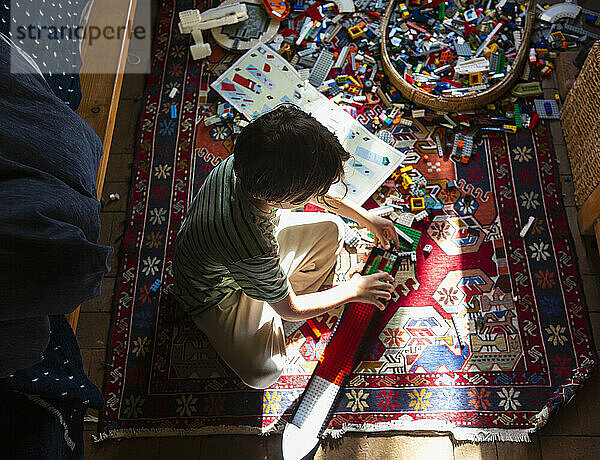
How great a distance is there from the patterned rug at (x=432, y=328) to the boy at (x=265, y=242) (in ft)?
0.55

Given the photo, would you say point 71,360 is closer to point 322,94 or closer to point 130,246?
point 130,246

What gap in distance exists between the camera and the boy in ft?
3.70

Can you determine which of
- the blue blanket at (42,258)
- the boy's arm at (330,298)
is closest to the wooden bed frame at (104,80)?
the blue blanket at (42,258)

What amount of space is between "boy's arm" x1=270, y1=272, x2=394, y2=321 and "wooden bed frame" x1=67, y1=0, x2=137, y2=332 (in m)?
0.61

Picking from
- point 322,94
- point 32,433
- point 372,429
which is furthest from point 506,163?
point 32,433

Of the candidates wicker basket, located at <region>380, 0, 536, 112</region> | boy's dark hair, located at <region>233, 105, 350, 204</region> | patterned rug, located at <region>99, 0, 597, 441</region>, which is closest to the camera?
boy's dark hair, located at <region>233, 105, 350, 204</region>

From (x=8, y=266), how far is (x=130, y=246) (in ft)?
3.38

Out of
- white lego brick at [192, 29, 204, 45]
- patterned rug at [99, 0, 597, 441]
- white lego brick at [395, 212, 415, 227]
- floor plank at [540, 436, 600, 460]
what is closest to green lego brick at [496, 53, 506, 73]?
patterned rug at [99, 0, 597, 441]

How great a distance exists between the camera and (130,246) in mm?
1923

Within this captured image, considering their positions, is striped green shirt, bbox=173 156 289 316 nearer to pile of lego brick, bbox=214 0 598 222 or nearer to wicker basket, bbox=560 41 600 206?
pile of lego brick, bbox=214 0 598 222

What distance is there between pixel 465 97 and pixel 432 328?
834 mm

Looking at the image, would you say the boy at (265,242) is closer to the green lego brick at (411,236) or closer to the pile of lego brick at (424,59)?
the green lego brick at (411,236)

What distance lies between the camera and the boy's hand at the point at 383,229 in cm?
171

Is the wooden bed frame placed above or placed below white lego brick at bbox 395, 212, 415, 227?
above
